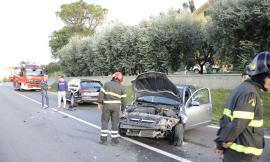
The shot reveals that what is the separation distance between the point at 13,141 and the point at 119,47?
79.7 feet

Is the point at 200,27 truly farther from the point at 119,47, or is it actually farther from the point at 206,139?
the point at 206,139

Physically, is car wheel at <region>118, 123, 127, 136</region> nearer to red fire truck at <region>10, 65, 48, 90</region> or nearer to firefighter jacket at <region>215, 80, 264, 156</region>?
firefighter jacket at <region>215, 80, 264, 156</region>

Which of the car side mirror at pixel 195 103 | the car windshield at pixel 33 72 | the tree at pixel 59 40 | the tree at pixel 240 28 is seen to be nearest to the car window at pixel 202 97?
the car side mirror at pixel 195 103

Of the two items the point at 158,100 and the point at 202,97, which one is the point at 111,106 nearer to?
the point at 158,100

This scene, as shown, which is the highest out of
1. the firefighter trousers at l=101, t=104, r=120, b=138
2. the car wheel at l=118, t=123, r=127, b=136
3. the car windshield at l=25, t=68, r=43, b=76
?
the car windshield at l=25, t=68, r=43, b=76

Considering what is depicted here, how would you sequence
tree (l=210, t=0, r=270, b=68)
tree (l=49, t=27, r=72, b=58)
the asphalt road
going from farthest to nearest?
1. tree (l=49, t=27, r=72, b=58)
2. tree (l=210, t=0, r=270, b=68)
3. the asphalt road

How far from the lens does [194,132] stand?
35.1 feet

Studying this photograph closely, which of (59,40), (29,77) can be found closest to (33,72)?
(29,77)

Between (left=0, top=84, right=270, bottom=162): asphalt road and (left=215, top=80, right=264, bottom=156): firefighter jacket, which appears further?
(left=0, top=84, right=270, bottom=162): asphalt road

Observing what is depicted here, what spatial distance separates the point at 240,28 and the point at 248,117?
56.0 ft

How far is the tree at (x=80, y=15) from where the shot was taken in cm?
7319

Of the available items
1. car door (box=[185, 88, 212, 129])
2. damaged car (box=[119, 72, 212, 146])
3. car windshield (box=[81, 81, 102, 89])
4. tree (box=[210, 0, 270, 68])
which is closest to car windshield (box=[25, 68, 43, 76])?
car windshield (box=[81, 81, 102, 89])

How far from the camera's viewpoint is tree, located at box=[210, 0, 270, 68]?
18781 mm

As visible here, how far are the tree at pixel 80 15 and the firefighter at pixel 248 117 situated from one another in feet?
232
